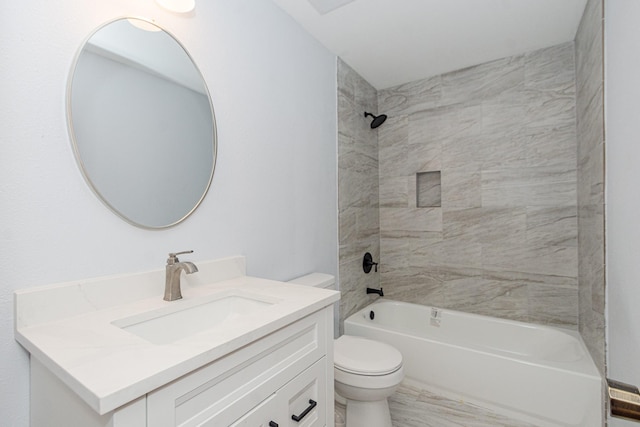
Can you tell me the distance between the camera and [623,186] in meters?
1.17

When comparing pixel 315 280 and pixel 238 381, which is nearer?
pixel 238 381

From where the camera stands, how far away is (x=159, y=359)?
23.6 inches

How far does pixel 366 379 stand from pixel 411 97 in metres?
2.36

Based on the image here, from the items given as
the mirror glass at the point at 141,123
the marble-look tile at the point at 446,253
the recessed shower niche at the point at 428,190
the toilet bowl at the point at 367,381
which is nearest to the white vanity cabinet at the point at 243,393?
the toilet bowl at the point at 367,381

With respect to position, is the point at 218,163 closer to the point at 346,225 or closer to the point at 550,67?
the point at 346,225

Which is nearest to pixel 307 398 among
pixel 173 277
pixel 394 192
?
pixel 173 277

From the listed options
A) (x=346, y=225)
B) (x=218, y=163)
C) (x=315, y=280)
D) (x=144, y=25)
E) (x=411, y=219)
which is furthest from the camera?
(x=411, y=219)

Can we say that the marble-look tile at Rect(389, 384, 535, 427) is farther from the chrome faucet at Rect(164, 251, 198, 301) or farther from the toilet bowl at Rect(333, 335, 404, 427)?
the chrome faucet at Rect(164, 251, 198, 301)

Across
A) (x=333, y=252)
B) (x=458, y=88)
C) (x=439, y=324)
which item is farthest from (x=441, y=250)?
(x=458, y=88)

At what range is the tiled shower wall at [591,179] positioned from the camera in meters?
1.49

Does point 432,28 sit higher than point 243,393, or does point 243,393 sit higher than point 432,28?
point 432,28

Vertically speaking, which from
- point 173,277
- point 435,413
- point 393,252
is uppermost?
point 173,277

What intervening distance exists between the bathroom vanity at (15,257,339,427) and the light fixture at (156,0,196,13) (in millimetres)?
1028

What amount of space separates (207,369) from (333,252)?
155cm
